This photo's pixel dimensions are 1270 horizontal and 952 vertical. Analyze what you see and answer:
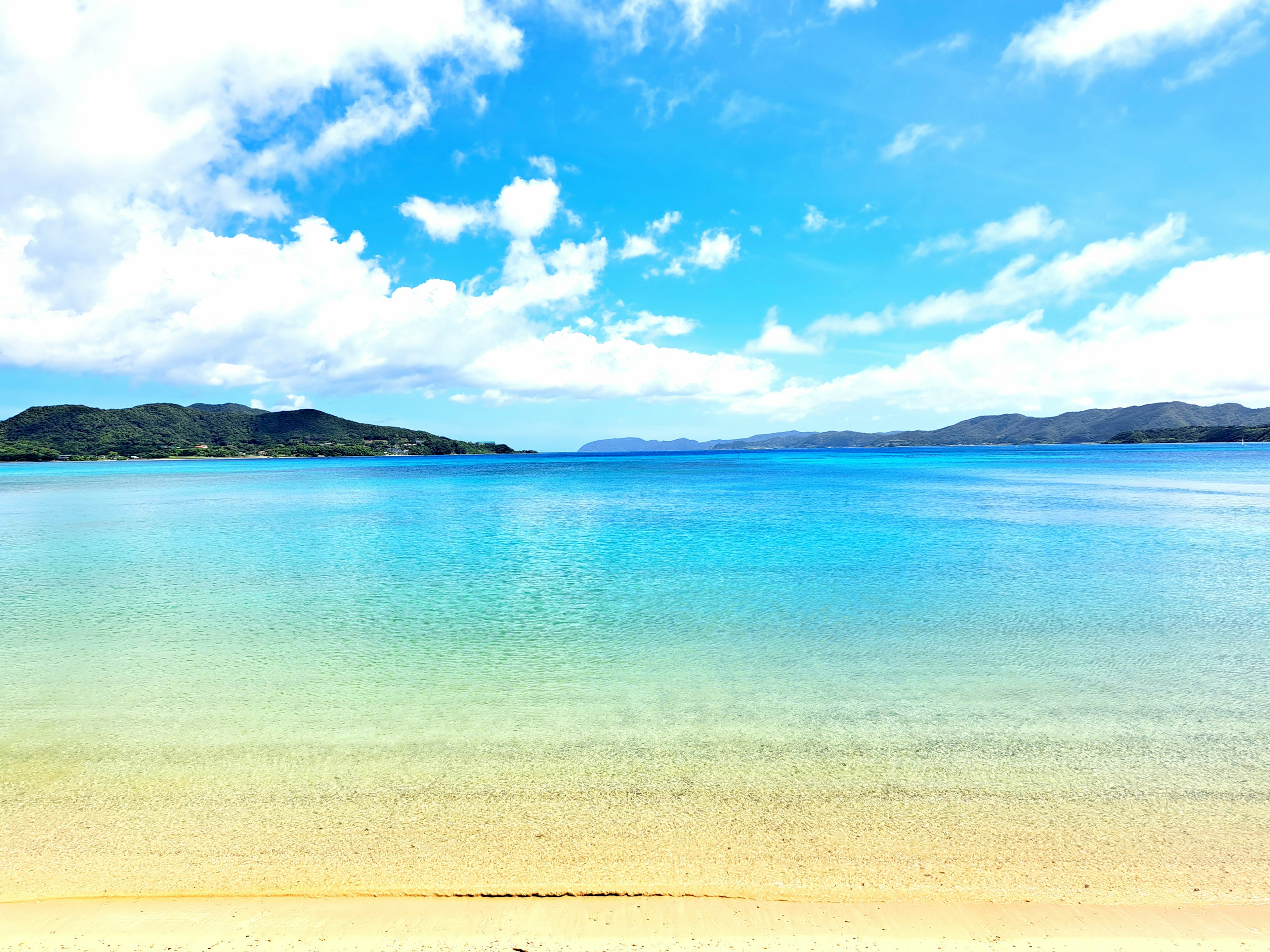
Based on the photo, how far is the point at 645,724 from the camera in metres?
7.82

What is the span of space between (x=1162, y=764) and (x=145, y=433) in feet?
689

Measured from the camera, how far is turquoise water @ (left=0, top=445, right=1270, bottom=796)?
6.96 m

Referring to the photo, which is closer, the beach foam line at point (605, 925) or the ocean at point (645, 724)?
the beach foam line at point (605, 925)

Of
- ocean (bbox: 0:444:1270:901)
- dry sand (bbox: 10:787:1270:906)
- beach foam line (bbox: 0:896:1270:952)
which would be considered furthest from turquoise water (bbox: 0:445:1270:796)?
beach foam line (bbox: 0:896:1270:952)

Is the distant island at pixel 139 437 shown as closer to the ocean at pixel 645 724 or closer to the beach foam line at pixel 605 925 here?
the ocean at pixel 645 724

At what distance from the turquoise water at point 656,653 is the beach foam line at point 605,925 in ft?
5.61

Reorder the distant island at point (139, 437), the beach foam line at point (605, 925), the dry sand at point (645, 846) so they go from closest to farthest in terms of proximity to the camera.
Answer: the beach foam line at point (605, 925) → the dry sand at point (645, 846) → the distant island at point (139, 437)

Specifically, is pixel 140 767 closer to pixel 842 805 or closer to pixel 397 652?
pixel 397 652

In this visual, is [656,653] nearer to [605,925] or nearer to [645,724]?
[645,724]

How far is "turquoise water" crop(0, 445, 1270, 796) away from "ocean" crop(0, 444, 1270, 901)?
71 mm

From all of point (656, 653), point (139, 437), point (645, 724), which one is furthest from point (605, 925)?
point (139, 437)

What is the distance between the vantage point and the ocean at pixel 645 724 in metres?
5.12

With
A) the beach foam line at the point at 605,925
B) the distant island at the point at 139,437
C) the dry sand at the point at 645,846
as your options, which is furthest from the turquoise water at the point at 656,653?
the distant island at the point at 139,437

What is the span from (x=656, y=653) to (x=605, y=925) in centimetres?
629
